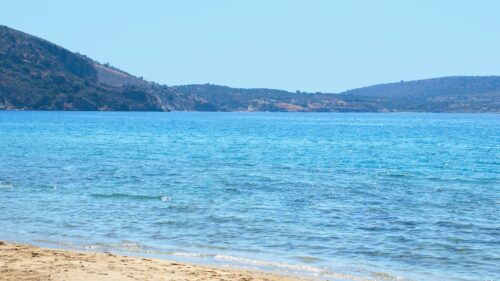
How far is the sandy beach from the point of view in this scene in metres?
13.2

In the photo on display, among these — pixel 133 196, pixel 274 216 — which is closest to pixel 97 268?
pixel 274 216

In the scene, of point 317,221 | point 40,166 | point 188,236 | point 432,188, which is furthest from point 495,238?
point 40,166

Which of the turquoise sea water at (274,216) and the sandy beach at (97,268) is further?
the turquoise sea water at (274,216)

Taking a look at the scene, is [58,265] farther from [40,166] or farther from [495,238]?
[40,166]

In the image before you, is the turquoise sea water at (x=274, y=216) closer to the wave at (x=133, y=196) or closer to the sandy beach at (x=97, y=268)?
the wave at (x=133, y=196)

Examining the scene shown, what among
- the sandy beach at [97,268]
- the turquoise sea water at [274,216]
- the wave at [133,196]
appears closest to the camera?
the sandy beach at [97,268]

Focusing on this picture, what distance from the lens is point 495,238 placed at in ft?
63.6

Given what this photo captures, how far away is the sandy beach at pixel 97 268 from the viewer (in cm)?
1323

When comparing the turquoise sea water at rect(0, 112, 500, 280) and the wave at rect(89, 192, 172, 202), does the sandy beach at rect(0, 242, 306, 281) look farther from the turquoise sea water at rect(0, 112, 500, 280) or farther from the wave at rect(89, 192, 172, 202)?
the wave at rect(89, 192, 172, 202)

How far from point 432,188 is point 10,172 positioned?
20450mm

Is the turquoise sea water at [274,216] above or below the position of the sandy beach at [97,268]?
below

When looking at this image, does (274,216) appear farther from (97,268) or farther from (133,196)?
(97,268)

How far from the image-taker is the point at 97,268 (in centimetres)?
1401

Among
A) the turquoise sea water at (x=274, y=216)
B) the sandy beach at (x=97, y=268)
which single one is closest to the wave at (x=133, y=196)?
the turquoise sea water at (x=274, y=216)
